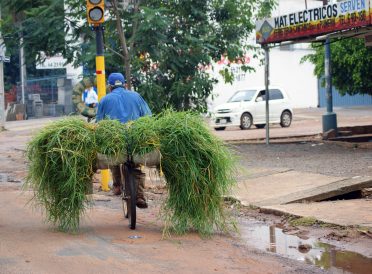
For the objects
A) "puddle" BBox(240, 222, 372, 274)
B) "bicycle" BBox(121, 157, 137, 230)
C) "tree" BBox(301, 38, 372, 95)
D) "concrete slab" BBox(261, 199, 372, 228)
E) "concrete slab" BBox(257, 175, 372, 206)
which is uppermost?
"tree" BBox(301, 38, 372, 95)

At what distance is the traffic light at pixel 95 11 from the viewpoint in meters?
11.6

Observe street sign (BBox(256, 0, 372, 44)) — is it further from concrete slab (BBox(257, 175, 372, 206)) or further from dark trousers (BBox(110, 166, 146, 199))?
dark trousers (BBox(110, 166, 146, 199))

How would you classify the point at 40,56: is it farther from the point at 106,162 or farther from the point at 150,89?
the point at 106,162

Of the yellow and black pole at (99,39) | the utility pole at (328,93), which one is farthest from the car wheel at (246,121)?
the yellow and black pole at (99,39)

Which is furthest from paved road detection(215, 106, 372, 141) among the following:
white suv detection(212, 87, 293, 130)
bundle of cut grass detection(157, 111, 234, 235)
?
bundle of cut grass detection(157, 111, 234, 235)

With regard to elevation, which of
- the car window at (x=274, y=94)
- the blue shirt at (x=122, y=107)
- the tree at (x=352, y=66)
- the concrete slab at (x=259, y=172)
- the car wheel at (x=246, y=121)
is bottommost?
the concrete slab at (x=259, y=172)

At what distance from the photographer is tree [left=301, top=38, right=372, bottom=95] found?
21.8m

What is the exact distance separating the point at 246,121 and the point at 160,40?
14.8m

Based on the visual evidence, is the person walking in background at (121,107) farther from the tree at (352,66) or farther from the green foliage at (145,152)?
the tree at (352,66)

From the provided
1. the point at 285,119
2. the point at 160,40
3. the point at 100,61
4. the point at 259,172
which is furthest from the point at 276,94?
the point at 100,61

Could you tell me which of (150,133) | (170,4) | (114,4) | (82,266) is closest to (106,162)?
(150,133)

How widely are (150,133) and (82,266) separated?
1.98 meters

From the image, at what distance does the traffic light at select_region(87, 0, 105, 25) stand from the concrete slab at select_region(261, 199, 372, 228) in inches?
157

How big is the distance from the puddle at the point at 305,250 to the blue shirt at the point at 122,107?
196cm
